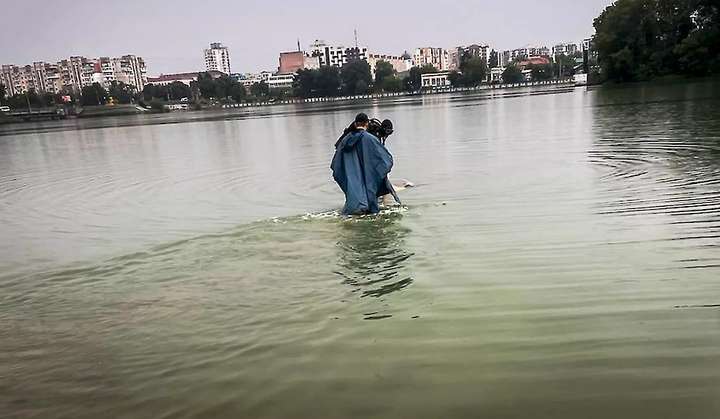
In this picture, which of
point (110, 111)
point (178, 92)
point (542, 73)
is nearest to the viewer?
point (110, 111)

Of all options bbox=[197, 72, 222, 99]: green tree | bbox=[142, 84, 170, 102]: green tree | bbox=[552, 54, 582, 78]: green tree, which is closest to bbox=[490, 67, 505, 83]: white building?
bbox=[552, 54, 582, 78]: green tree

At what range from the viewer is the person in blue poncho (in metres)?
9.28

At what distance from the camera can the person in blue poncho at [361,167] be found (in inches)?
365

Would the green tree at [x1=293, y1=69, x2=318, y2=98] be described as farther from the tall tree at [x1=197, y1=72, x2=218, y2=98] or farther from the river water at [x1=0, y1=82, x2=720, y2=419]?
the river water at [x1=0, y1=82, x2=720, y2=419]

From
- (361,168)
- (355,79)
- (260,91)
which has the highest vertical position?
Answer: (355,79)

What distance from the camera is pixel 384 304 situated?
17.6 ft

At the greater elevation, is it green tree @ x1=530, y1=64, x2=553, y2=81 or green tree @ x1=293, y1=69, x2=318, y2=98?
green tree @ x1=293, y1=69, x2=318, y2=98

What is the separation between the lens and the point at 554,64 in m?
172

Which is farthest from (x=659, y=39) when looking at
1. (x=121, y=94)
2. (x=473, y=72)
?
(x=121, y=94)

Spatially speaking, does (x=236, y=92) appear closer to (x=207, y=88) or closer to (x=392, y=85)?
(x=207, y=88)

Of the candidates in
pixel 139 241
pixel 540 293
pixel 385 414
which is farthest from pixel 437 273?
pixel 139 241

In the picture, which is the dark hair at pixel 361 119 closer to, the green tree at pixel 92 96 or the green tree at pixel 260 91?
the green tree at pixel 92 96

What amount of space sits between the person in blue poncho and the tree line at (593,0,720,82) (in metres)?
76.2

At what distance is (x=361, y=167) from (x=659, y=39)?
8585 centimetres
